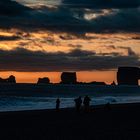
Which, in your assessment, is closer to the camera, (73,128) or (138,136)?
(138,136)

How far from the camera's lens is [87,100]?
2008 inches

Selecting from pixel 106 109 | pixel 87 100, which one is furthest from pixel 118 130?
pixel 106 109

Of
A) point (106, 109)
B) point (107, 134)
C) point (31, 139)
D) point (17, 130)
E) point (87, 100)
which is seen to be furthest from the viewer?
point (106, 109)

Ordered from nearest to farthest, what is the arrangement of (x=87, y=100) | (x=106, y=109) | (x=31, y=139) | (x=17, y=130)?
(x=31, y=139)
(x=17, y=130)
(x=87, y=100)
(x=106, y=109)

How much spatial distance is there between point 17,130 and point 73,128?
378 centimetres

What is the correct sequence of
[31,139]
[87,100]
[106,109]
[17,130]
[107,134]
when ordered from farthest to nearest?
[106,109], [87,100], [17,130], [107,134], [31,139]

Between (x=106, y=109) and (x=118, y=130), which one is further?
(x=106, y=109)

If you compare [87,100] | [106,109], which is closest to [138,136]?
[87,100]

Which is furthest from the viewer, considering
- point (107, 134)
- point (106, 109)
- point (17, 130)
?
point (106, 109)

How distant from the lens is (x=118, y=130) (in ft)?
104

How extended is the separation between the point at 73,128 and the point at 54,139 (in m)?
6.92

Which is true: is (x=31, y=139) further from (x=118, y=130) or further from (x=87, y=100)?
(x=87, y=100)

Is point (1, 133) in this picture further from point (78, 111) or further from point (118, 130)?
point (78, 111)

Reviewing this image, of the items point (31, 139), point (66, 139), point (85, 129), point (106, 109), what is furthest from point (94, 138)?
point (106, 109)
